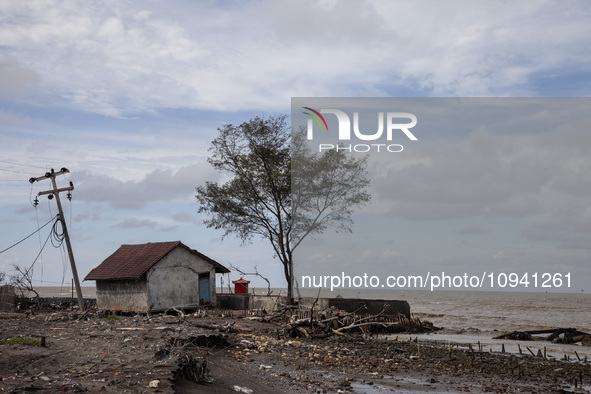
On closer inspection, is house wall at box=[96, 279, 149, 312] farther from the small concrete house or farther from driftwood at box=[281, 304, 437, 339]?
driftwood at box=[281, 304, 437, 339]

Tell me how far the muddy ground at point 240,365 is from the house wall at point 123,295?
23.1 feet

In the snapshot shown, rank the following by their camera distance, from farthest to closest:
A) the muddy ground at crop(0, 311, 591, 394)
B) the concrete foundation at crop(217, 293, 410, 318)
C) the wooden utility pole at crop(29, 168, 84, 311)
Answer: the concrete foundation at crop(217, 293, 410, 318)
the wooden utility pole at crop(29, 168, 84, 311)
the muddy ground at crop(0, 311, 591, 394)

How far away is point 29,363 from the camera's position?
1346 centimetres

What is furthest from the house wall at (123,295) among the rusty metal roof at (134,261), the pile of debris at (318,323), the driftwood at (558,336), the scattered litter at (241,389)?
the driftwood at (558,336)

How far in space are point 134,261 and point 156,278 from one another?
7.43 feet

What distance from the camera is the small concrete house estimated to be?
29359 mm

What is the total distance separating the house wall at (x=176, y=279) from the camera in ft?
96.4

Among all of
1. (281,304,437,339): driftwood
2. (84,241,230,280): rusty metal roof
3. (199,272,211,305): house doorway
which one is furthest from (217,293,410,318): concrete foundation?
(281,304,437,339): driftwood

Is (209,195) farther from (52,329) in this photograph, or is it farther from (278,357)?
(278,357)

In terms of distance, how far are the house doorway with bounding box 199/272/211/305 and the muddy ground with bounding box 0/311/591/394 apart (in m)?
9.39

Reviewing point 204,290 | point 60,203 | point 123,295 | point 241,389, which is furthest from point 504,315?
point 241,389

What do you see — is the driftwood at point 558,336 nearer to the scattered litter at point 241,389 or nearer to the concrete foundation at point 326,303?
the concrete foundation at point 326,303

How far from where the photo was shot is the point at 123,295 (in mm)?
30516

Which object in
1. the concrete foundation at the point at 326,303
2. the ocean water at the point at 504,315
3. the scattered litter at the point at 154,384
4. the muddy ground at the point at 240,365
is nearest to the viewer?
the scattered litter at the point at 154,384
